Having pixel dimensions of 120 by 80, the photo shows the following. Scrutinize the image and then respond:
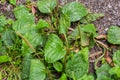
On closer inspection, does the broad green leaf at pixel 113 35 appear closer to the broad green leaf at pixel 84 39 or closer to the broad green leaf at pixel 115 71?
the broad green leaf at pixel 84 39

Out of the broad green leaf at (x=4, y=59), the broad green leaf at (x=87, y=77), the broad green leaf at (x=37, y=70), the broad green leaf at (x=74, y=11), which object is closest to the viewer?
the broad green leaf at (x=87, y=77)

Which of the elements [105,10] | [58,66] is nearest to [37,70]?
[58,66]

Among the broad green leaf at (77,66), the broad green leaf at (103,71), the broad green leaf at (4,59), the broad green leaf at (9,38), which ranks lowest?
the broad green leaf at (103,71)

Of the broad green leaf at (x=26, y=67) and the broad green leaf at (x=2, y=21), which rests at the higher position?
the broad green leaf at (x=2, y=21)

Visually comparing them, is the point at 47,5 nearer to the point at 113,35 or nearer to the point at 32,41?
the point at 32,41

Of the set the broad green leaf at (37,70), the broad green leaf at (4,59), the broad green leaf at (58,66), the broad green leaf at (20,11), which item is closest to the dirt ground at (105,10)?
the broad green leaf at (20,11)

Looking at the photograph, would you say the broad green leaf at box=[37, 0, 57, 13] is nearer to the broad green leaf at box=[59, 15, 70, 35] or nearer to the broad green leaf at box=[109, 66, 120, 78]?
the broad green leaf at box=[59, 15, 70, 35]

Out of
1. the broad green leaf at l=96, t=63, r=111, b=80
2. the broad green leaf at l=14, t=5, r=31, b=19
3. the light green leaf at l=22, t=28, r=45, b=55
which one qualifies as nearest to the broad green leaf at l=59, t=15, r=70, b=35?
the light green leaf at l=22, t=28, r=45, b=55

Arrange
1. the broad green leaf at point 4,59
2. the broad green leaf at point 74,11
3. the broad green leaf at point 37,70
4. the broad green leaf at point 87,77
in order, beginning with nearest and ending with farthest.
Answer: the broad green leaf at point 87,77 → the broad green leaf at point 37,70 → the broad green leaf at point 4,59 → the broad green leaf at point 74,11
